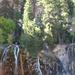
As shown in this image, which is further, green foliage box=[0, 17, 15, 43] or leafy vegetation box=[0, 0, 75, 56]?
green foliage box=[0, 17, 15, 43]

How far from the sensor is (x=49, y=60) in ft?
51.9

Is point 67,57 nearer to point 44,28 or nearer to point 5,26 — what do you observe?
point 44,28

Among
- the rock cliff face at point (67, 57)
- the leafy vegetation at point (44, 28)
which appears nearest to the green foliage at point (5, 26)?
Answer: the leafy vegetation at point (44, 28)

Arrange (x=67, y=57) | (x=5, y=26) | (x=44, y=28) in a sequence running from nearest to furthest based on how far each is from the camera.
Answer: (x=44, y=28)
(x=67, y=57)
(x=5, y=26)

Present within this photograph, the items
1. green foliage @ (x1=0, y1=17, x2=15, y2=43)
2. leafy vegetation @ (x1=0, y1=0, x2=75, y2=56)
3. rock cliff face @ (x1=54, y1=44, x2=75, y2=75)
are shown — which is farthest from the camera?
green foliage @ (x1=0, y1=17, x2=15, y2=43)

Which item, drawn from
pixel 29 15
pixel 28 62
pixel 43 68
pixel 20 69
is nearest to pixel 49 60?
pixel 43 68

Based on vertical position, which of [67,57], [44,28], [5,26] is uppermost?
[5,26]

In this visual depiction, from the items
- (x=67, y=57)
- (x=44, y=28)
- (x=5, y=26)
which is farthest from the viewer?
(x=5, y=26)

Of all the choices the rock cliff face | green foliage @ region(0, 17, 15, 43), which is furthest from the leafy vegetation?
the rock cliff face

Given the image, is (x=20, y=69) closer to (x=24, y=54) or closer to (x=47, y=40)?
(x=24, y=54)

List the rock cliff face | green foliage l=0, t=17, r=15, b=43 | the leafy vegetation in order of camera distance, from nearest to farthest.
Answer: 1. the leafy vegetation
2. the rock cliff face
3. green foliage l=0, t=17, r=15, b=43

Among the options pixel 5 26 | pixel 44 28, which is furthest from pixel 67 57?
pixel 5 26

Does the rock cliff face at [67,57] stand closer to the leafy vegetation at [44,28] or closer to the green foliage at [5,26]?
the leafy vegetation at [44,28]

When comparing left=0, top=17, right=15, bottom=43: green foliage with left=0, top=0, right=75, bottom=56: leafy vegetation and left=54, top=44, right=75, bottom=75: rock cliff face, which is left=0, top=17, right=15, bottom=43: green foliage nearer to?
left=0, top=0, right=75, bottom=56: leafy vegetation
